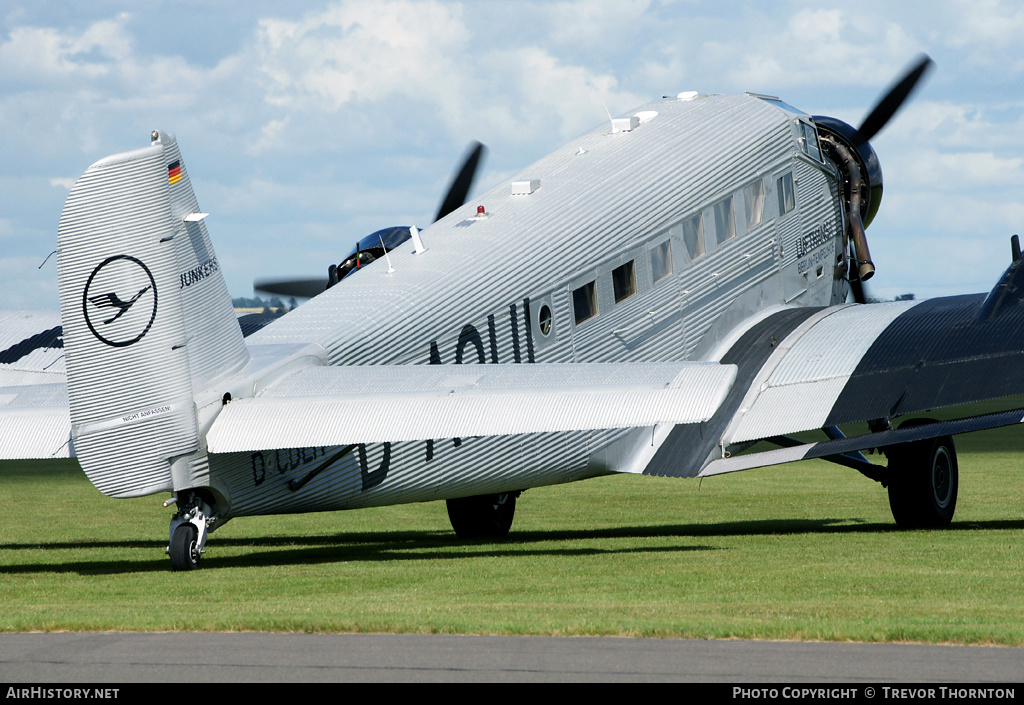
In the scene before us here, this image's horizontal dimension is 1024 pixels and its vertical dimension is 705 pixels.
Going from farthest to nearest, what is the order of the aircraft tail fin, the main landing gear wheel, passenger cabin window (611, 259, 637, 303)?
the main landing gear wheel
passenger cabin window (611, 259, 637, 303)
the aircraft tail fin

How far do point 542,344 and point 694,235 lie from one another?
9.97 ft

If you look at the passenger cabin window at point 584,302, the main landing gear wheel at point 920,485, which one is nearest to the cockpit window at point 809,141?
the main landing gear wheel at point 920,485

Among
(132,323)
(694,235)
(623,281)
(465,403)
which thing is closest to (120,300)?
(132,323)

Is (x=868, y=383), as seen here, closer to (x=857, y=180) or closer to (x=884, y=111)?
(x=857, y=180)

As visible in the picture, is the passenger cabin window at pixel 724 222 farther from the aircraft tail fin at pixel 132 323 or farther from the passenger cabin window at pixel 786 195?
the aircraft tail fin at pixel 132 323

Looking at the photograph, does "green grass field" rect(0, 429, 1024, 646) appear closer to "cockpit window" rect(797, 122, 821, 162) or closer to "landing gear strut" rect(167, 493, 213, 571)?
"landing gear strut" rect(167, 493, 213, 571)

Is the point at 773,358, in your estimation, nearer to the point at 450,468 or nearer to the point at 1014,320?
the point at 1014,320

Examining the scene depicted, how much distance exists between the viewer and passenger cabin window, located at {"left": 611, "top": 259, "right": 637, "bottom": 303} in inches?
629

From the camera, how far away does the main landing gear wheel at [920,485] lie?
1617 centimetres

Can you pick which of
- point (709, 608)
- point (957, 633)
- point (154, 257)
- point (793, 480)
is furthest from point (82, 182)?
point (793, 480)

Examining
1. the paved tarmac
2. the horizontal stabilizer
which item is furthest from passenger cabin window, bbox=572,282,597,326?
the paved tarmac

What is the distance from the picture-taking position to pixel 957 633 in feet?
27.6

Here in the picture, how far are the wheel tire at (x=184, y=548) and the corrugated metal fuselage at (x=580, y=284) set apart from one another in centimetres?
36

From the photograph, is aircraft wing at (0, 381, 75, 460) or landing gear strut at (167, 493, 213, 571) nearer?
landing gear strut at (167, 493, 213, 571)
